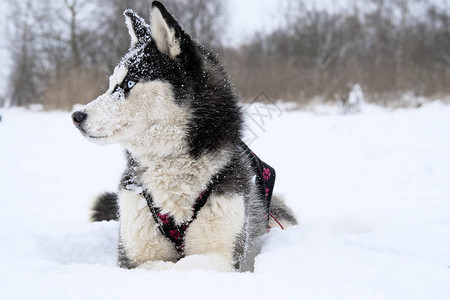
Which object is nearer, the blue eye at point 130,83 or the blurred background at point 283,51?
the blue eye at point 130,83

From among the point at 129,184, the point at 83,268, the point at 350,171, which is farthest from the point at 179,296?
the point at 350,171

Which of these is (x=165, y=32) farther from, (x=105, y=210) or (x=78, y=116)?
(x=105, y=210)

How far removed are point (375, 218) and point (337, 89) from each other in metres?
13.5

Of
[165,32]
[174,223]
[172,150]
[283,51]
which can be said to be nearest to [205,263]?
[174,223]

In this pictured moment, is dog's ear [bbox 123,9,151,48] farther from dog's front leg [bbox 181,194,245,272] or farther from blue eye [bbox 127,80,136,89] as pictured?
dog's front leg [bbox 181,194,245,272]

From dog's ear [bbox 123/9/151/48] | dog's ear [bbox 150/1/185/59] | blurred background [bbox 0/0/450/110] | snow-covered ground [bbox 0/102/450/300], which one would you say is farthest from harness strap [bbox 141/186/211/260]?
blurred background [bbox 0/0/450/110]

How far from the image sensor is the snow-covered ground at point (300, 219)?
4.81 feet

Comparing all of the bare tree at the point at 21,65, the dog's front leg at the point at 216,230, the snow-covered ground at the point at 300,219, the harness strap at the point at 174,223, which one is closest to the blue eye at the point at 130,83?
the harness strap at the point at 174,223

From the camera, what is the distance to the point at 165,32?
83.9 inches

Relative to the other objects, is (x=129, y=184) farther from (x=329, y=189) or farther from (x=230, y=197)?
(x=329, y=189)

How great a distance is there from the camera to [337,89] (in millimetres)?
16281

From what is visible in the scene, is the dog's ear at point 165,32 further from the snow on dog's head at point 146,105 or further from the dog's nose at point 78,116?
the dog's nose at point 78,116

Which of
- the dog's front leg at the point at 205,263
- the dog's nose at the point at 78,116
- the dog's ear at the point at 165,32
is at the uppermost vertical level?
the dog's ear at the point at 165,32

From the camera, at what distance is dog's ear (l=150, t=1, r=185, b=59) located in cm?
206
